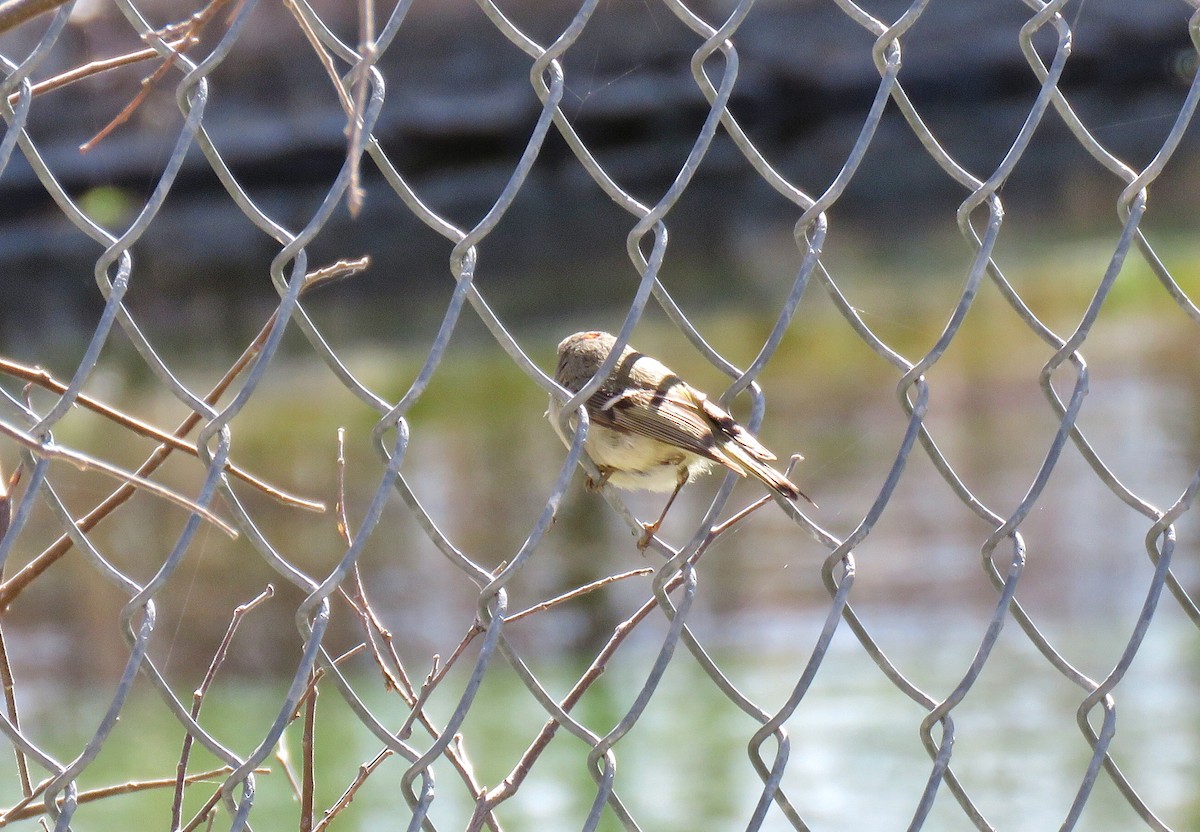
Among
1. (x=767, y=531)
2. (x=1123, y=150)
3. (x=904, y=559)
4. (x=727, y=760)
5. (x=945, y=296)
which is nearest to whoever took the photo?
(x=727, y=760)

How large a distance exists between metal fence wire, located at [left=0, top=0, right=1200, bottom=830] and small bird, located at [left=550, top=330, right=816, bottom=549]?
233 mm

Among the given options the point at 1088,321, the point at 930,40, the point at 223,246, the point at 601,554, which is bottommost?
the point at 1088,321

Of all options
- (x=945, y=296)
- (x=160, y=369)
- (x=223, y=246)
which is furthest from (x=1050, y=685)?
(x=223, y=246)

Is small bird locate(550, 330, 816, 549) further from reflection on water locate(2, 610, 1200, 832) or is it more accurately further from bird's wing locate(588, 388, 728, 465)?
reflection on water locate(2, 610, 1200, 832)

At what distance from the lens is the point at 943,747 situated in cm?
205

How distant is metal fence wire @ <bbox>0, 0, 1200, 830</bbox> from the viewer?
1782mm

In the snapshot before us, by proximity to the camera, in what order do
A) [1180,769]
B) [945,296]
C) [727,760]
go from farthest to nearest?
[945,296]
[727,760]
[1180,769]

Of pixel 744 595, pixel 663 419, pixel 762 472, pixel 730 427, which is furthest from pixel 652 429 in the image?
pixel 744 595

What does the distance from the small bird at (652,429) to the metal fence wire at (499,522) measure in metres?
0.23

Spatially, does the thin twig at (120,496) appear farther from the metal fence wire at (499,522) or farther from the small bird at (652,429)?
the small bird at (652,429)

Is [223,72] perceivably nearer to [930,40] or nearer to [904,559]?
[930,40]

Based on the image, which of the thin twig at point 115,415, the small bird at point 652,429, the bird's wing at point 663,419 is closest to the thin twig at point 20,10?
the thin twig at point 115,415

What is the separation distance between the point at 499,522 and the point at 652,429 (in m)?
5.77

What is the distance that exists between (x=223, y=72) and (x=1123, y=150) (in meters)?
8.73
